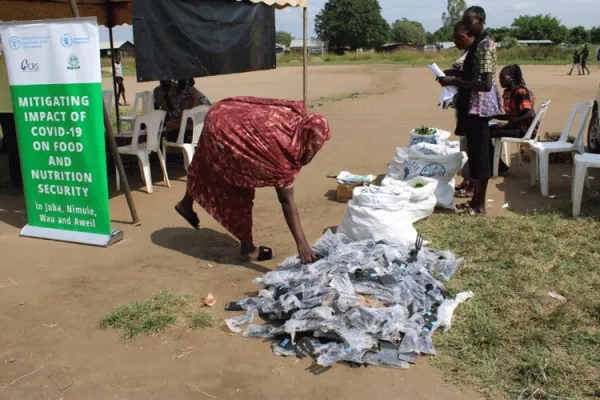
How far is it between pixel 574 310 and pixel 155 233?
3413 mm

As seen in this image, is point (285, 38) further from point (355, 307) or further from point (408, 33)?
point (355, 307)

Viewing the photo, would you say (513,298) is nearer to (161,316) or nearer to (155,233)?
(161,316)

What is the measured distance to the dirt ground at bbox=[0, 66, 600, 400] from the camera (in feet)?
9.05

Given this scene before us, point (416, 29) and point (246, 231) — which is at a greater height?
point (416, 29)

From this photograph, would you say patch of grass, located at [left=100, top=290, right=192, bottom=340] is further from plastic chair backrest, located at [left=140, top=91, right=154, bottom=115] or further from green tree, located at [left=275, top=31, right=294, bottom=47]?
green tree, located at [left=275, top=31, right=294, bottom=47]

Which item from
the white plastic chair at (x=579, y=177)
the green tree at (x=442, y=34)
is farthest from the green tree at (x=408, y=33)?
the white plastic chair at (x=579, y=177)

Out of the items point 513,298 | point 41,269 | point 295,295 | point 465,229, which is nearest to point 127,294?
point 41,269

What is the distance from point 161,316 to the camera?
3.40 metres

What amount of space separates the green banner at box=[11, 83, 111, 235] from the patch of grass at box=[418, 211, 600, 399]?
2811 millimetres

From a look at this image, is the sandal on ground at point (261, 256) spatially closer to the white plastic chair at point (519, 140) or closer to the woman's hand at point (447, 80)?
the woman's hand at point (447, 80)

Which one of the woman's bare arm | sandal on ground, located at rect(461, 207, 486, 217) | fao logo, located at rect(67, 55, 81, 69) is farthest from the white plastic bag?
fao logo, located at rect(67, 55, 81, 69)

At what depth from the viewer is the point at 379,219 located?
4.34 m

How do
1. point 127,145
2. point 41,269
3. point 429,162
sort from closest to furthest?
point 41,269 → point 429,162 → point 127,145

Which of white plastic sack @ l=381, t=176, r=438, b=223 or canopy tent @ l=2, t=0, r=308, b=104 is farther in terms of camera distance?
canopy tent @ l=2, t=0, r=308, b=104
